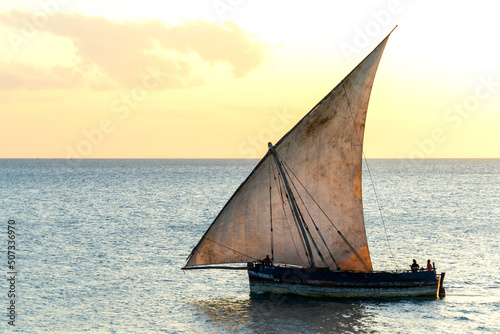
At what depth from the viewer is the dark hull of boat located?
148ft

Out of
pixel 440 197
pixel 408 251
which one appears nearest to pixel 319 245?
pixel 408 251

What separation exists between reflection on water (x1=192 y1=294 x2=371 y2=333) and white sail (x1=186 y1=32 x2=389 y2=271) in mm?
3024

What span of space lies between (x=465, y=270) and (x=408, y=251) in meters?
10.5

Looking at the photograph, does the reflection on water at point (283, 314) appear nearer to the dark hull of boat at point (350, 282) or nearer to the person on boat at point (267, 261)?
the dark hull of boat at point (350, 282)

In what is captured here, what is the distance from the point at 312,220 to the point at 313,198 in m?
1.66

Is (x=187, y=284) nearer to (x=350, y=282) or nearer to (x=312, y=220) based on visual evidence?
(x=312, y=220)

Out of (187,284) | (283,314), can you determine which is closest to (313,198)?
(283,314)

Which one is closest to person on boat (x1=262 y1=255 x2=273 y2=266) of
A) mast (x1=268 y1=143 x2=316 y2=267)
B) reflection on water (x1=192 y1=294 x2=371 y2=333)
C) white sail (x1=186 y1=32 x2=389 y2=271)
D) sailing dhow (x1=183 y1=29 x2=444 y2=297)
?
sailing dhow (x1=183 y1=29 x2=444 y2=297)

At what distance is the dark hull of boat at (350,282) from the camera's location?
45.1 metres

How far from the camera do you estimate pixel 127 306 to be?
4488 centimetres

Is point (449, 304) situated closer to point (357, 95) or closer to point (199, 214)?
point (357, 95)

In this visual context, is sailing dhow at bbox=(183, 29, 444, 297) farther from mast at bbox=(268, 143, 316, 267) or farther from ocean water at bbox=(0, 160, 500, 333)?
ocean water at bbox=(0, 160, 500, 333)

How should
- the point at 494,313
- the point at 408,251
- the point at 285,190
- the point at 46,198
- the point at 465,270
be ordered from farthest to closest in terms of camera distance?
the point at 46,198
the point at 408,251
the point at 465,270
the point at 285,190
the point at 494,313

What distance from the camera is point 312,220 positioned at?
151 feet
